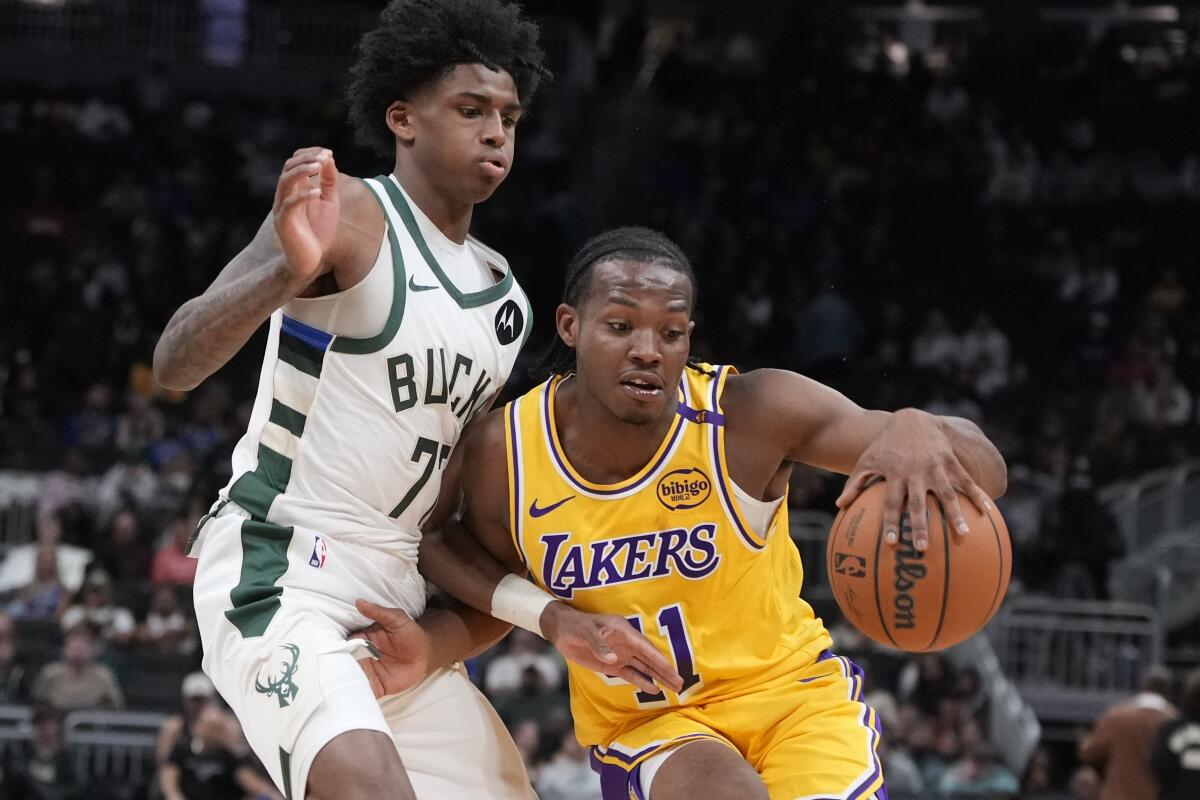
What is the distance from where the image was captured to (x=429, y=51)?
13.9 feet

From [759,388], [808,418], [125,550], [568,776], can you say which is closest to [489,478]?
[759,388]

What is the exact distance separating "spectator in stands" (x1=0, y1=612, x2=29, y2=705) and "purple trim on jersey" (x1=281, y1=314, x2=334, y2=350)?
23.4 ft

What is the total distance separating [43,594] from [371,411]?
26.4 feet

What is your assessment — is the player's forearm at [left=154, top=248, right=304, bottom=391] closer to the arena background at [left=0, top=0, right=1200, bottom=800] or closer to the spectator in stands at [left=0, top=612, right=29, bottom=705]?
the arena background at [left=0, top=0, right=1200, bottom=800]

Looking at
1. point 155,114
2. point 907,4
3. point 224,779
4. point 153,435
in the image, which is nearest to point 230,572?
point 224,779

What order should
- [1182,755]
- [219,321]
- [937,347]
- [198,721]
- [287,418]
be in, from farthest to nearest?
[937,347] < [198,721] < [1182,755] < [287,418] < [219,321]

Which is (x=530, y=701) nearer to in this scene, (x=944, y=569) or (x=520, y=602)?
(x=520, y=602)

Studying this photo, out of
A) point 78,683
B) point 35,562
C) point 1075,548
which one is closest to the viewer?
point 78,683

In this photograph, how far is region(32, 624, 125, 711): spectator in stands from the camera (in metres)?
10.1

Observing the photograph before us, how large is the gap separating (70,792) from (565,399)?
6.23 meters

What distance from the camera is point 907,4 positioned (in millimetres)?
21391

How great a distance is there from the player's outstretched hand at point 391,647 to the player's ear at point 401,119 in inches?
48.4

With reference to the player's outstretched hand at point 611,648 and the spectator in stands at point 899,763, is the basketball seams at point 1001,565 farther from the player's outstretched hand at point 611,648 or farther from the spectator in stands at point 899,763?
the spectator in stands at point 899,763

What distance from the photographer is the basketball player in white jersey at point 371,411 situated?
3.67 m
